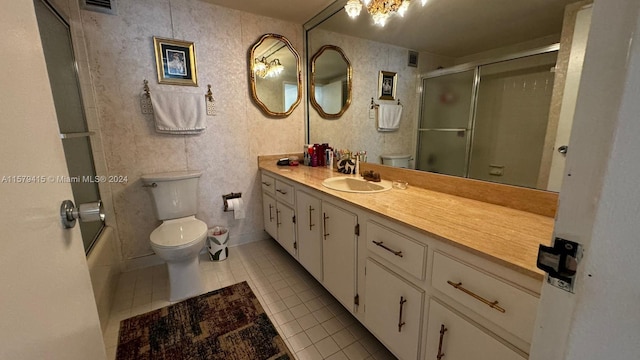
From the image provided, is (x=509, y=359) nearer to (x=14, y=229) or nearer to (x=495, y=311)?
(x=495, y=311)

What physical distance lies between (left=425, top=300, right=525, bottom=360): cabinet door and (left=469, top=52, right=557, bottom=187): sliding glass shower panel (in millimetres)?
727

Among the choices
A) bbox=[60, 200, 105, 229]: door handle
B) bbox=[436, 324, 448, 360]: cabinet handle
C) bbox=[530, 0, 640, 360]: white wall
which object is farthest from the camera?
bbox=[436, 324, 448, 360]: cabinet handle

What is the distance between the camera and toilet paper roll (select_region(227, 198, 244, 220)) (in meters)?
2.38

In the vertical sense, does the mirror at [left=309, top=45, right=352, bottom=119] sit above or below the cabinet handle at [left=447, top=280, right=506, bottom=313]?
above

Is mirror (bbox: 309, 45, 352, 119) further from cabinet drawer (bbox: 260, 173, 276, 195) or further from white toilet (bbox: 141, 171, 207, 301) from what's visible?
white toilet (bbox: 141, 171, 207, 301)

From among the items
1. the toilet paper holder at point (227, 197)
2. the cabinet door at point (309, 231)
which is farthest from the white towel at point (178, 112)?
the cabinet door at point (309, 231)

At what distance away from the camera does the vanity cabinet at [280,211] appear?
2037mm

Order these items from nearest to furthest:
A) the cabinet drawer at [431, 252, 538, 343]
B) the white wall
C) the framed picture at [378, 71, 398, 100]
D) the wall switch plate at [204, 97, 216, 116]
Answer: the white wall → the cabinet drawer at [431, 252, 538, 343] → the framed picture at [378, 71, 398, 100] → the wall switch plate at [204, 97, 216, 116]

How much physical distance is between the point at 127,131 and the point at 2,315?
204 cm

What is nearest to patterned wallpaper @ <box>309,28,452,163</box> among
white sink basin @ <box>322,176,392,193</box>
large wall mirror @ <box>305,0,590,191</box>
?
large wall mirror @ <box>305,0,590,191</box>

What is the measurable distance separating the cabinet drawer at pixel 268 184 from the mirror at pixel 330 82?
0.84 m

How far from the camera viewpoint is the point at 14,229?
0.41 m

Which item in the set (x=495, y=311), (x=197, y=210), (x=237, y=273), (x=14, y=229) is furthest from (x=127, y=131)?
(x=495, y=311)

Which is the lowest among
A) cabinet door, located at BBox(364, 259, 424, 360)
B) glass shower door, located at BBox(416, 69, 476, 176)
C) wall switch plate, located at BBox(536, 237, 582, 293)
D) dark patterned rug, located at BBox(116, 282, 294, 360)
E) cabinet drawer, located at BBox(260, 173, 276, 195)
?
dark patterned rug, located at BBox(116, 282, 294, 360)
